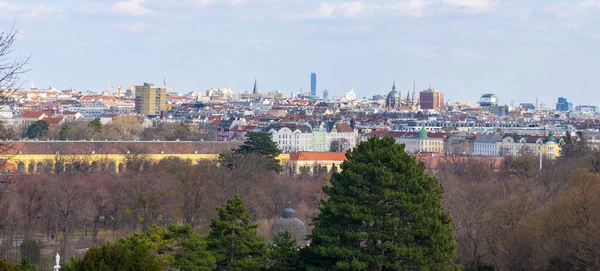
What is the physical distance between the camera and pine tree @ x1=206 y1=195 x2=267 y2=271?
27.6 m

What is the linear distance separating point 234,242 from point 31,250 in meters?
11.9

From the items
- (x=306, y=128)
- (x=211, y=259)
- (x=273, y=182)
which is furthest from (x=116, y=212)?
(x=306, y=128)

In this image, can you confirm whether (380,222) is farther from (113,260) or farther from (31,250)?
(31,250)

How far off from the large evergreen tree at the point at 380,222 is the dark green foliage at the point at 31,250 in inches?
555

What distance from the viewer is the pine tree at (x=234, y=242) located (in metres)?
27.6

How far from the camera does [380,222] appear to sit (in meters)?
24.9

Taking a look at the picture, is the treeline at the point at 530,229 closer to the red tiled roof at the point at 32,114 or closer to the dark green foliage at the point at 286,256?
the dark green foliage at the point at 286,256

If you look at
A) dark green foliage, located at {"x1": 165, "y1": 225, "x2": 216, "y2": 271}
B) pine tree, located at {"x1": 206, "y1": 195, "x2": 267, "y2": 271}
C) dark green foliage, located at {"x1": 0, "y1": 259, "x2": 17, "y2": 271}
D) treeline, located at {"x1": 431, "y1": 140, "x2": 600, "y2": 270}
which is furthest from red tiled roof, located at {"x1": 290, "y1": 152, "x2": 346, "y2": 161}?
dark green foliage, located at {"x1": 0, "y1": 259, "x2": 17, "y2": 271}

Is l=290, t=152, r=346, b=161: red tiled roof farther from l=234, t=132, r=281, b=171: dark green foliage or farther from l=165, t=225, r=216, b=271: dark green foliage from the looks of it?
l=165, t=225, r=216, b=271: dark green foliage

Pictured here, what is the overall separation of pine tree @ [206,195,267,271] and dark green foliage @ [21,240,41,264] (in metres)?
10.8

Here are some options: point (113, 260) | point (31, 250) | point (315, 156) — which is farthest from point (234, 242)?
point (315, 156)

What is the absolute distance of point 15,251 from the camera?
38625 mm

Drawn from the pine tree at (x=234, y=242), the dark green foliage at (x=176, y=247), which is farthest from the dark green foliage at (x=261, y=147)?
the dark green foliage at (x=176, y=247)

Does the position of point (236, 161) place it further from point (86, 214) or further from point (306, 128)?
point (306, 128)
